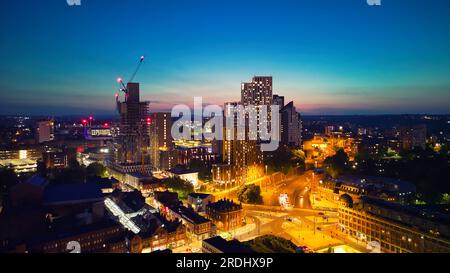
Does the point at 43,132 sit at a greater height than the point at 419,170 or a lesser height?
greater

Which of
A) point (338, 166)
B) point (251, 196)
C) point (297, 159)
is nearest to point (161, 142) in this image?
point (297, 159)

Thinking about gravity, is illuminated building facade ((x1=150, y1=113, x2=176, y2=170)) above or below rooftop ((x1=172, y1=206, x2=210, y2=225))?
above

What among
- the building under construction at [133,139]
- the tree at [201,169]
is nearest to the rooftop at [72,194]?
the tree at [201,169]

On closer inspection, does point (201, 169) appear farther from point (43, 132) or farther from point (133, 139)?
point (43, 132)

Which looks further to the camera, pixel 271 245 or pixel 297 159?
pixel 297 159

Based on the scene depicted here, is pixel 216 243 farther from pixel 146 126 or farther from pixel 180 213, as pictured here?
pixel 146 126

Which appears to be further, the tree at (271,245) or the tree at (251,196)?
the tree at (251,196)

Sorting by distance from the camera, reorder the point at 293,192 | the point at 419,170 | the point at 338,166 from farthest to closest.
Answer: the point at 338,166, the point at 293,192, the point at 419,170

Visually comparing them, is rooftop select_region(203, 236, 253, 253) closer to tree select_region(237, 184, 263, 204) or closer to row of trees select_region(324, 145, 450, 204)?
tree select_region(237, 184, 263, 204)

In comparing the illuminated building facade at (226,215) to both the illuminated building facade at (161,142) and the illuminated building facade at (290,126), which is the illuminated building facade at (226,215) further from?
the illuminated building facade at (290,126)

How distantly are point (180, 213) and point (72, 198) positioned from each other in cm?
326

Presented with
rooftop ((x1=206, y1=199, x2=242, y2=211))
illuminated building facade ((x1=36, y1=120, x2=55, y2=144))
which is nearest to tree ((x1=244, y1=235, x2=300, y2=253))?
rooftop ((x1=206, y1=199, x2=242, y2=211))
